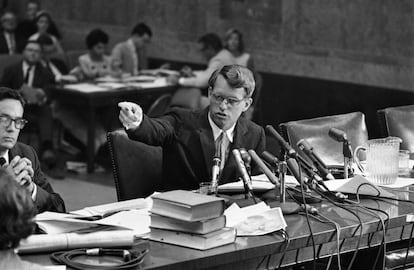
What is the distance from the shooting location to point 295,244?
4.03 meters

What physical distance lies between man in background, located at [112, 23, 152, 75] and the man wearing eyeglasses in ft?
20.6

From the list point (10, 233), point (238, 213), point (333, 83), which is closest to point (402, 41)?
point (333, 83)

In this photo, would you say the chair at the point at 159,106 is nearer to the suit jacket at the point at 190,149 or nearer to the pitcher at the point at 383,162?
the suit jacket at the point at 190,149

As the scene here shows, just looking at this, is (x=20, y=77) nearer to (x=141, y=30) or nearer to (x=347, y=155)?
(x=141, y=30)

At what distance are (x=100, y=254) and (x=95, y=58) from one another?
750 cm

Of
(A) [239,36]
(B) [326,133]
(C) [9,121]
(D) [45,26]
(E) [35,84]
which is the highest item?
(C) [9,121]

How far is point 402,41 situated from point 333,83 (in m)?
0.93

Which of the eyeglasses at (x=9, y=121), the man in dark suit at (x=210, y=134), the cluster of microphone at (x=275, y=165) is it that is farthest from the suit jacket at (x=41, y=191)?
the cluster of microphone at (x=275, y=165)

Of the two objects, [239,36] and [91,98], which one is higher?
[239,36]

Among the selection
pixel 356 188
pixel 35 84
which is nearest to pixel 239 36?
pixel 35 84

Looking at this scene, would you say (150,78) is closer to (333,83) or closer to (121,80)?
(121,80)

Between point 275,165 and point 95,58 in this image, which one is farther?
point 95,58

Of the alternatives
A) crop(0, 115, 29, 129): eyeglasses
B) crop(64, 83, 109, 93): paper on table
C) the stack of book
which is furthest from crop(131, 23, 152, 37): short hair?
the stack of book

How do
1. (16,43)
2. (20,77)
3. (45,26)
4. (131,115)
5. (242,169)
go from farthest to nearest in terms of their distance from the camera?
1. (45,26)
2. (16,43)
3. (20,77)
4. (131,115)
5. (242,169)
